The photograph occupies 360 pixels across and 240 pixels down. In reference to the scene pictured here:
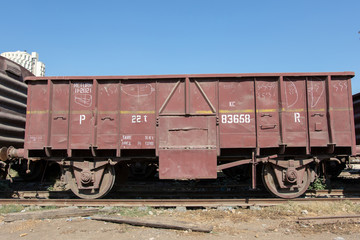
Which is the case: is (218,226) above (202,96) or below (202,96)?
below

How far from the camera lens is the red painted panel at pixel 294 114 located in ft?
21.9

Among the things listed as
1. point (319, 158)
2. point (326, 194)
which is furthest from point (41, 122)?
point (326, 194)

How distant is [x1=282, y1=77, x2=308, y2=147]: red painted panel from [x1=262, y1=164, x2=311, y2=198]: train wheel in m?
0.82

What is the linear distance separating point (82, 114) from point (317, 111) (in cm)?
610

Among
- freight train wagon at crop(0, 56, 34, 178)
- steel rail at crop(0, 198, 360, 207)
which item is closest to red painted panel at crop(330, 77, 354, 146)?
steel rail at crop(0, 198, 360, 207)

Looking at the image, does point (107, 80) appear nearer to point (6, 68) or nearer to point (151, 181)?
point (6, 68)

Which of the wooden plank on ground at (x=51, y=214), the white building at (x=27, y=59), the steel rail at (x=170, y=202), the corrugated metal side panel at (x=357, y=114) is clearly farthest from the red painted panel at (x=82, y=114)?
the white building at (x=27, y=59)

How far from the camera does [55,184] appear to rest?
923 centimetres

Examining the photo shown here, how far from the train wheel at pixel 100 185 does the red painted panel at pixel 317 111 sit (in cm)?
529

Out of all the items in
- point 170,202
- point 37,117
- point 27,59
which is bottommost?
point 170,202

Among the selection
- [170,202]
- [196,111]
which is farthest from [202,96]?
[170,202]

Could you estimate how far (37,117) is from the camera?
22.5 ft

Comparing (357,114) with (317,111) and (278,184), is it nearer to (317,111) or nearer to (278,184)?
(317,111)

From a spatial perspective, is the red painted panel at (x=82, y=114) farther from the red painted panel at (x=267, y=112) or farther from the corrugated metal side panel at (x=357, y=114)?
the corrugated metal side panel at (x=357, y=114)
